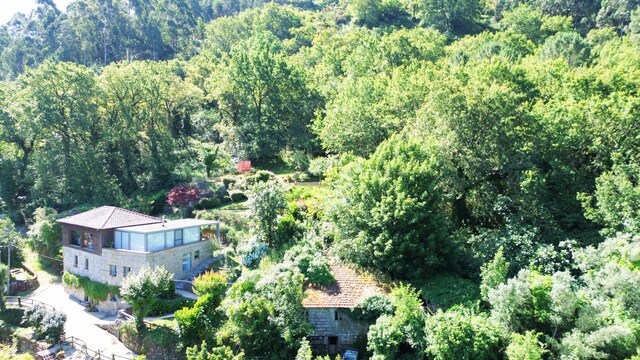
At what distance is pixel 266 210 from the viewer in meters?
30.0

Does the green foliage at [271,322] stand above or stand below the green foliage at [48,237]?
above

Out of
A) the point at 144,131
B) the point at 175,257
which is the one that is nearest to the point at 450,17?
the point at 144,131

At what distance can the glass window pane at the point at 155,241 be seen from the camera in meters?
30.1

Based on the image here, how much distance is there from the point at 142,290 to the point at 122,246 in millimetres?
6951

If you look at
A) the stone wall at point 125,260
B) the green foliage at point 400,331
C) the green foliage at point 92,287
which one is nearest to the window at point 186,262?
the stone wall at point 125,260

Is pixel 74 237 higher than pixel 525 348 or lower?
lower

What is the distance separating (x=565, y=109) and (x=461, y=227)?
377 inches

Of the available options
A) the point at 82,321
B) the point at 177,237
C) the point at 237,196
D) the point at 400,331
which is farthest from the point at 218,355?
the point at 237,196

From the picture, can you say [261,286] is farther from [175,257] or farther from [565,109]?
[565,109]

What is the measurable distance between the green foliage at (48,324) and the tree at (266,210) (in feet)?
41.3

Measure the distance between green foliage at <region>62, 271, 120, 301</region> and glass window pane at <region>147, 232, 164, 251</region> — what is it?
3394 mm

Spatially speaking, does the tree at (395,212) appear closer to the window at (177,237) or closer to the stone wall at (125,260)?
the stone wall at (125,260)

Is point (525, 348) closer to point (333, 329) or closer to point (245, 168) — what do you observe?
point (333, 329)

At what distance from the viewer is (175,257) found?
31297 mm
